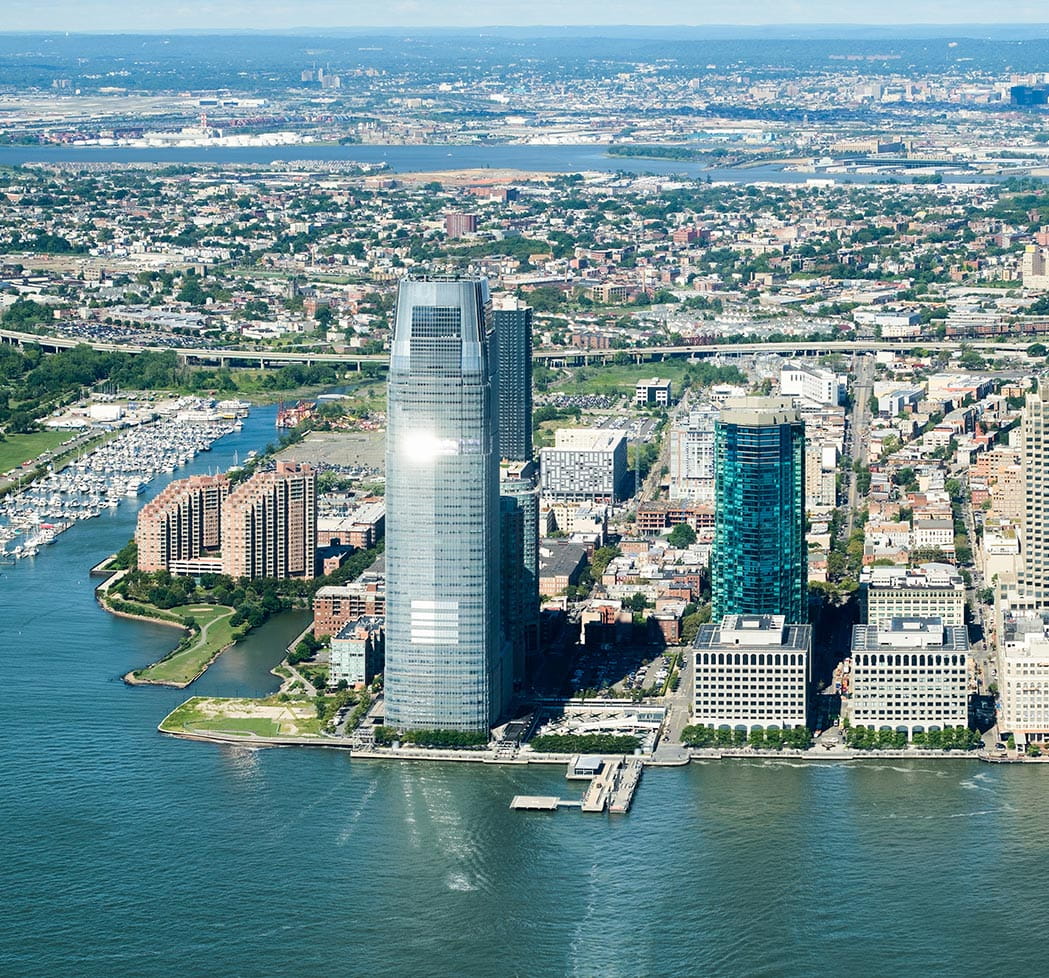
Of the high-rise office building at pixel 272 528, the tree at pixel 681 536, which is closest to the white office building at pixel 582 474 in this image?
the tree at pixel 681 536

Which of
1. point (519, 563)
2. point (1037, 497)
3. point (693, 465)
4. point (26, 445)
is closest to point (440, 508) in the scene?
point (519, 563)

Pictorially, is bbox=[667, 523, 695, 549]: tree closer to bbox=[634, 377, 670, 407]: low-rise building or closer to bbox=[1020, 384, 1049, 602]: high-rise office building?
bbox=[1020, 384, 1049, 602]: high-rise office building

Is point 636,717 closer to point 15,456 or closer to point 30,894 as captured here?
point 30,894

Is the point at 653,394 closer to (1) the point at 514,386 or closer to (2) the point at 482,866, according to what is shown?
(1) the point at 514,386

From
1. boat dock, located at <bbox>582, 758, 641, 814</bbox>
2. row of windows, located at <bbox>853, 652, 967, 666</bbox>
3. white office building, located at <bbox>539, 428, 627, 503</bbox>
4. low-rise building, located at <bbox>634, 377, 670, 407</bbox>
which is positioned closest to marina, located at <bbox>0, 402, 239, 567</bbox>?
white office building, located at <bbox>539, 428, 627, 503</bbox>

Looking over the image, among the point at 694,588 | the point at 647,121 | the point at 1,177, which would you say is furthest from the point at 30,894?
the point at 647,121

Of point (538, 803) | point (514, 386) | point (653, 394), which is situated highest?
point (514, 386)
